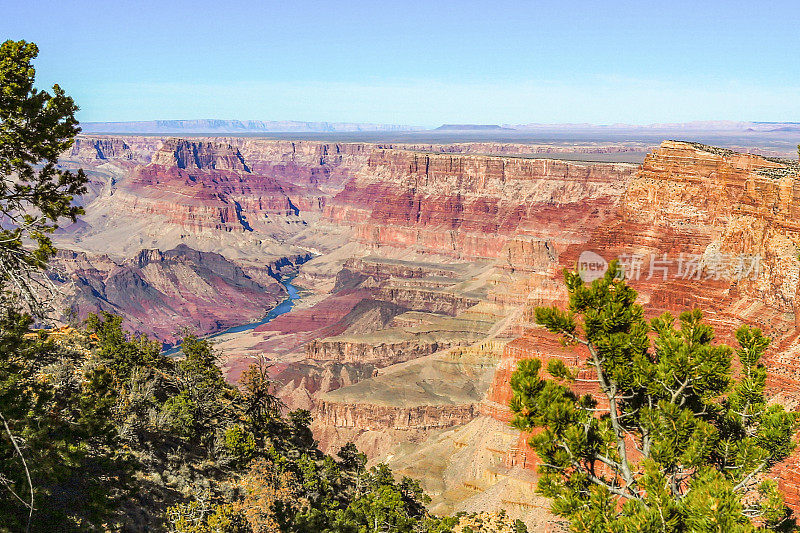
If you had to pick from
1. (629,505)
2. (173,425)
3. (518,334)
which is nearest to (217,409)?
(173,425)

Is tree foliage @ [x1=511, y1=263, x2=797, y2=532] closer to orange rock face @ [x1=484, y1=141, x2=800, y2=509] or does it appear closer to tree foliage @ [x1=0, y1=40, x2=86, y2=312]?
orange rock face @ [x1=484, y1=141, x2=800, y2=509]

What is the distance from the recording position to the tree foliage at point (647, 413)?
A: 17.3 metres

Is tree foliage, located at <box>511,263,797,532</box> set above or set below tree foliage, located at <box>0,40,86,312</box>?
below

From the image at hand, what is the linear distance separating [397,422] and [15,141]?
75687mm

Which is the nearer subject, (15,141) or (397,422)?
(15,141)

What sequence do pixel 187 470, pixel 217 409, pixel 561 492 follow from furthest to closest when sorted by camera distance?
pixel 217 409
pixel 187 470
pixel 561 492

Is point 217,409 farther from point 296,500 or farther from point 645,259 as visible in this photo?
point 645,259

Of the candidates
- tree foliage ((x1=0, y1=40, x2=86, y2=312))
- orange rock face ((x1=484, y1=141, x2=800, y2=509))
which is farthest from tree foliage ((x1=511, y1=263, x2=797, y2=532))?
tree foliage ((x1=0, y1=40, x2=86, y2=312))

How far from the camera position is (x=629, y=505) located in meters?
15.6

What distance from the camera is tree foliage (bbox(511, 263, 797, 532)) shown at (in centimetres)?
1733

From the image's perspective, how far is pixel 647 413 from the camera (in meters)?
18.2

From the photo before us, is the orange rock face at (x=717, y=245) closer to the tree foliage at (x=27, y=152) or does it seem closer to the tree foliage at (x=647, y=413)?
the tree foliage at (x=647, y=413)

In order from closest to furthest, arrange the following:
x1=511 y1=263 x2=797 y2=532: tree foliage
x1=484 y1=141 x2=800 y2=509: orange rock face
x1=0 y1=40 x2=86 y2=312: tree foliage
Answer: x1=0 y1=40 x2=86 y2=312: tree foliage
x1=511 y1=263 x2=797 y2=532: tree foliage
x1=484 y1=141 x2=800 y2=509: orange rock face

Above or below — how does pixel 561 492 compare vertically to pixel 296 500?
above
